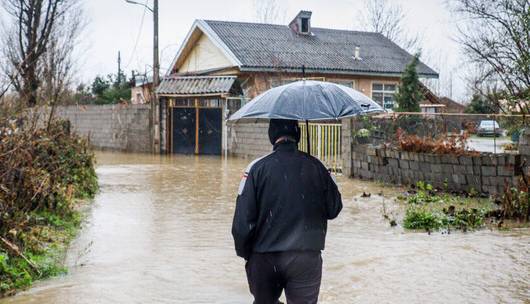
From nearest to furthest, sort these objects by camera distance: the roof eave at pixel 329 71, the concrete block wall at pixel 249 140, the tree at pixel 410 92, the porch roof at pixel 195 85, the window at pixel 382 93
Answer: the tree at pixel 410 92, the concrete block wall at pixel 249 140, the porch roof at pixel 195 85, the roof eave at pixel 329 71, the window at pixel 382 93

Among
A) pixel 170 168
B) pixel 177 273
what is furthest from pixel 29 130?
pixel 170 168

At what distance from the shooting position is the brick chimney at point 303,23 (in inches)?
1225

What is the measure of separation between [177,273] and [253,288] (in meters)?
3.26

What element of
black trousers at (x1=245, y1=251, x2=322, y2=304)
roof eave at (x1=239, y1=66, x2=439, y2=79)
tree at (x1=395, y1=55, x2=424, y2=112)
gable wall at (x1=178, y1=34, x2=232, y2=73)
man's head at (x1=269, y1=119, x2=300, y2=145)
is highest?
gable wall at (x1=178, y1=34, x2=232, y2=73)

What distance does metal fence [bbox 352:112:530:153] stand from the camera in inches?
513

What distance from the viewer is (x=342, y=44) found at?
103 ft

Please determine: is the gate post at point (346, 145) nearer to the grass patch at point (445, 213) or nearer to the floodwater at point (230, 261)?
the grass patch at point (445, 213)

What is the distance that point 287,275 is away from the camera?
4.13 m

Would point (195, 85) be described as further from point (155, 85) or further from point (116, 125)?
point (116, 125)

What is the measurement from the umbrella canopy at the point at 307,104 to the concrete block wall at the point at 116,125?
78.7 feet

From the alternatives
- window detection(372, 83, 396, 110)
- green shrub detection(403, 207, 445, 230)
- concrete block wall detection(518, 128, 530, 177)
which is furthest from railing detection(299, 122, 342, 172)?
window detection(372, 83, 396, 110)

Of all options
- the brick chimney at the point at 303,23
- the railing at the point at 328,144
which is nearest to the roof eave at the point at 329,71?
the brick chimney at the point at 303,23

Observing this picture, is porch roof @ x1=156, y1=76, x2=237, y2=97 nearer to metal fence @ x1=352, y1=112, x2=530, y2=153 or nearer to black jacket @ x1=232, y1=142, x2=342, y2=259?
metal fence @ x1=352, y1=112, x2=530, y2=153

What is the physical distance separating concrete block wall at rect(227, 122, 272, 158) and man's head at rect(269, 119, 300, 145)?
1866 centimetres
